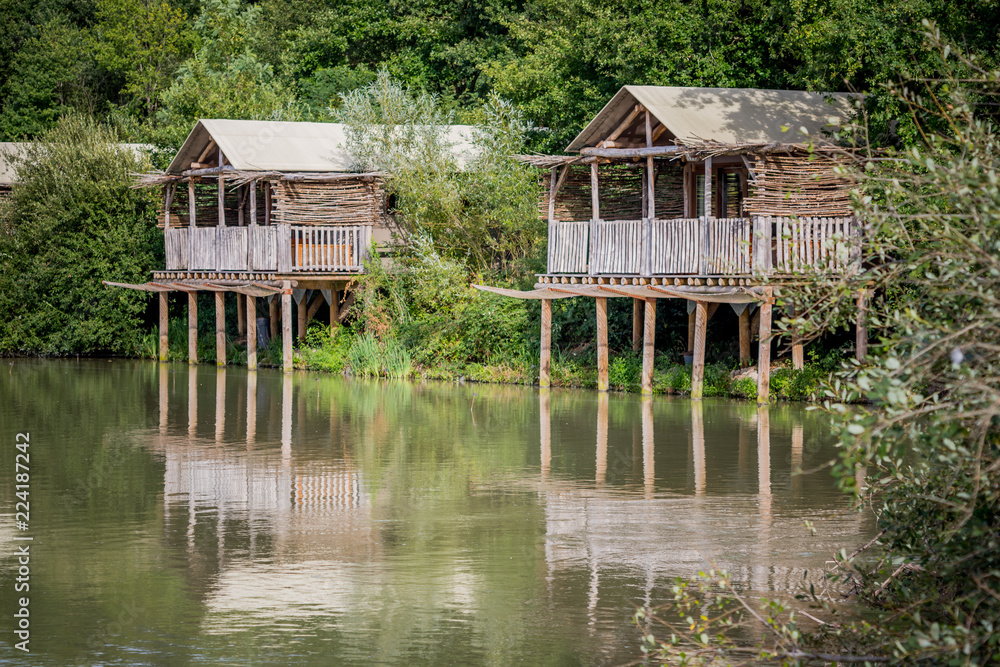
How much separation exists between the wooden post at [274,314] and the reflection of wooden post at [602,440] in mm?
11743

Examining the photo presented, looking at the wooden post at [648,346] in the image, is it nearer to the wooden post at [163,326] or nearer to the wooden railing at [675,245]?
the wooden railing at [675,245]

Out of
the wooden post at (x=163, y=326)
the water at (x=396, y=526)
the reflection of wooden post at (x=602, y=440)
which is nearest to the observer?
the water at (x=396, y=526)

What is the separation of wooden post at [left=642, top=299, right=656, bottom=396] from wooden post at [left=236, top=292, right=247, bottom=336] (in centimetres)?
1448

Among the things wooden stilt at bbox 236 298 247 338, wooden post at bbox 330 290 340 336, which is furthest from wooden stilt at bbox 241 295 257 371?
wooden stilt at bbox 236 298 247 338

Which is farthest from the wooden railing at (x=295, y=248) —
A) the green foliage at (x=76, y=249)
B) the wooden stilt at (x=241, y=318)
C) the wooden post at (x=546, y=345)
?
the wooden post at (x=546, y=345)

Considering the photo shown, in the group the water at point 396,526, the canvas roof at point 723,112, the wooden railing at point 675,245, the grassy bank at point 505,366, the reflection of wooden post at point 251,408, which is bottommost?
the water at point 396,526

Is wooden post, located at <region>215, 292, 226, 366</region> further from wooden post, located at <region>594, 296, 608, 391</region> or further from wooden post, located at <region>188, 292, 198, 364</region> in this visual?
wooden post, located at <region>594, 296, 608, 391</region>

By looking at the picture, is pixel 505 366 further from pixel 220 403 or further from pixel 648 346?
pixel 220 403

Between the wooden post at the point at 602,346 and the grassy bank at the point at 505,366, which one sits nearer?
the grassy bank at the point at 505,366

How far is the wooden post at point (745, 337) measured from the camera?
23.7 metres

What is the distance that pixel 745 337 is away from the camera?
23.8m

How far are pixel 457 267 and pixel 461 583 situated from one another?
18.1m

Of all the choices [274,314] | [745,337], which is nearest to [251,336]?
[274,314]

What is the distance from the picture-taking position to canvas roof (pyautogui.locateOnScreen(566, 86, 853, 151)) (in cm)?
2280
